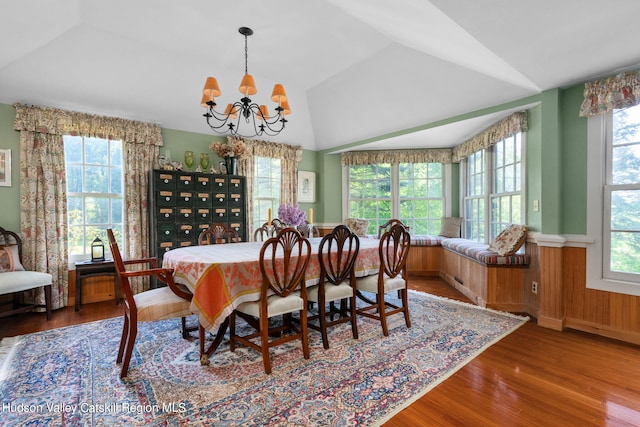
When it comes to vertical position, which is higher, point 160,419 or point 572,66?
point 572,66

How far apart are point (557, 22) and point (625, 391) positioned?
8.14 feet

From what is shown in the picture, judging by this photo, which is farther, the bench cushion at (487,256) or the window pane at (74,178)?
the window pane at (74,178)

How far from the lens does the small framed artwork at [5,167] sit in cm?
353

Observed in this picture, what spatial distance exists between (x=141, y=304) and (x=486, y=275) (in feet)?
11.3

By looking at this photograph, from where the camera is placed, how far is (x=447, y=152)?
5508 mm

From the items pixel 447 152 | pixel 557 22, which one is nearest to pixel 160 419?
pixel 557 22

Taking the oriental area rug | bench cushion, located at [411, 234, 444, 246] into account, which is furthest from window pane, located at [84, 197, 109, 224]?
bench cushion, located at [411, 234, 444, 246]

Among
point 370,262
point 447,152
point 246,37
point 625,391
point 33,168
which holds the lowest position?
point 625,391

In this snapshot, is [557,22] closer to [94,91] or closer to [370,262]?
[370,262]

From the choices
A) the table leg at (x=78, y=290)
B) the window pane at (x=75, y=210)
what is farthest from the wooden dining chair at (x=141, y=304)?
the window pane at (x=75, y=210)

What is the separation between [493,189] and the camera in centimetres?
441

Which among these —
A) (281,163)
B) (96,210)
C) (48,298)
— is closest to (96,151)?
(96,210)

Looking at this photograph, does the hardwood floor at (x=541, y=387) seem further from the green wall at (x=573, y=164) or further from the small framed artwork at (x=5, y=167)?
the small framed artwork at (x=5, y=167)

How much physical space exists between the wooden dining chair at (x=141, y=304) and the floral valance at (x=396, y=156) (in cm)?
422
